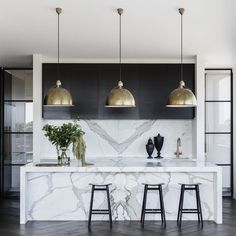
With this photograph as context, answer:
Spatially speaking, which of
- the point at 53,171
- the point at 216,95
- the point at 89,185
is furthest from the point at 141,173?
the point at 216,95

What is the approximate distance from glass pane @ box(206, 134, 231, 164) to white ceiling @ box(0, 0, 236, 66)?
184 centimetres

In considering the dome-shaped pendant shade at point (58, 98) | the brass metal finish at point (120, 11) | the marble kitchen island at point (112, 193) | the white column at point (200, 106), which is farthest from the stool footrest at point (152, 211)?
the brass metal finish at point (120, 11)

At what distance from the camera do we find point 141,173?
610cm

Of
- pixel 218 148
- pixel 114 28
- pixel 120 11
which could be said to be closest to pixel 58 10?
pixel 120 11

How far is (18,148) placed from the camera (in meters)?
8.52

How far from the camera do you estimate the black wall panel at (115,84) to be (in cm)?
764

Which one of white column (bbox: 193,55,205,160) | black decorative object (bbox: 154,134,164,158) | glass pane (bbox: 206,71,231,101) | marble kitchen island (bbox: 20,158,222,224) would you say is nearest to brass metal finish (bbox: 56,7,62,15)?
marble kitchen island (bbox: 20,158,222,224)

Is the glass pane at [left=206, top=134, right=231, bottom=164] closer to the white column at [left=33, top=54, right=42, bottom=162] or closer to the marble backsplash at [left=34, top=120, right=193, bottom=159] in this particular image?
the marble backsplash at [left=34, top=120, right=193, bottom=159]

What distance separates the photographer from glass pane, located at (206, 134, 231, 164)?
850 cm

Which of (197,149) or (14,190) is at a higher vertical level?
(197,149)

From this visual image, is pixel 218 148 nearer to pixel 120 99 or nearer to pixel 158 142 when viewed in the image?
pixel 158 142

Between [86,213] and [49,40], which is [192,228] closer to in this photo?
[86,213]

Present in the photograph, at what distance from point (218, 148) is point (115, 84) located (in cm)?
266

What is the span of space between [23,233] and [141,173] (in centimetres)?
190
